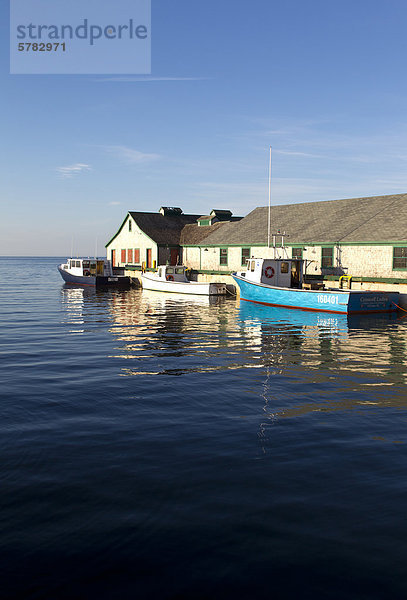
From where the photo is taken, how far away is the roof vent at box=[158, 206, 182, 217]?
60162 mm

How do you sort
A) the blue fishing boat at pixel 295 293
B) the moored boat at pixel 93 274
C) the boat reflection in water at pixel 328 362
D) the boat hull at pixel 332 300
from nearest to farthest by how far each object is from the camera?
the boat reflection in water at pixel 328 362
the boat hull at pixel 332 300
the blue fishing boat at pixel 295 293
the moored boat at pixel 93 274

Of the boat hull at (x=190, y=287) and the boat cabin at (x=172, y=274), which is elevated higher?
the boat cabin at (x=172, y=274)

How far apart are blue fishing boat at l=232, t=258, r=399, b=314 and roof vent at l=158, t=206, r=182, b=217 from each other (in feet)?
85.7

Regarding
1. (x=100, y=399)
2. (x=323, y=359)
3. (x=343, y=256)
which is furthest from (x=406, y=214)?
(x=100, y=399)

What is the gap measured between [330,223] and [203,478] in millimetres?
34798

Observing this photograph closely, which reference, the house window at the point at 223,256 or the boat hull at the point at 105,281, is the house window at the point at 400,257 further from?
the boat hull at the point at 105,281

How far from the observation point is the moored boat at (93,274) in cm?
5075

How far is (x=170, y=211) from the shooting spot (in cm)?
6069

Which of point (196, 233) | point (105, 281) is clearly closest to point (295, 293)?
point (105, 281)

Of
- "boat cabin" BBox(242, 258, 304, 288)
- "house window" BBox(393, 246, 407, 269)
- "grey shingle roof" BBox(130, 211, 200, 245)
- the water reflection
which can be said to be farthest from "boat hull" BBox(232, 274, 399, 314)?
"grey shingle roof" BBox(130, 211, 200, 245)

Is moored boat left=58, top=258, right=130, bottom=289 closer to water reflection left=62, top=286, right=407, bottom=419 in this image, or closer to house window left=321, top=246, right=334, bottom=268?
water reflection left=62, top=286, right=407, bottom=419

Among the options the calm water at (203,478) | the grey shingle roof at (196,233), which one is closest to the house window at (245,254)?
the grey shingle roof at (196,233)

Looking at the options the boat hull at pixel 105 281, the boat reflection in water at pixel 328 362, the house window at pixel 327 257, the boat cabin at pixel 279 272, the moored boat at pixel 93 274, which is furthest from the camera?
the moored boat at pixel 93 274

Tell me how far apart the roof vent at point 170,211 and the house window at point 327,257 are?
88.7ft
